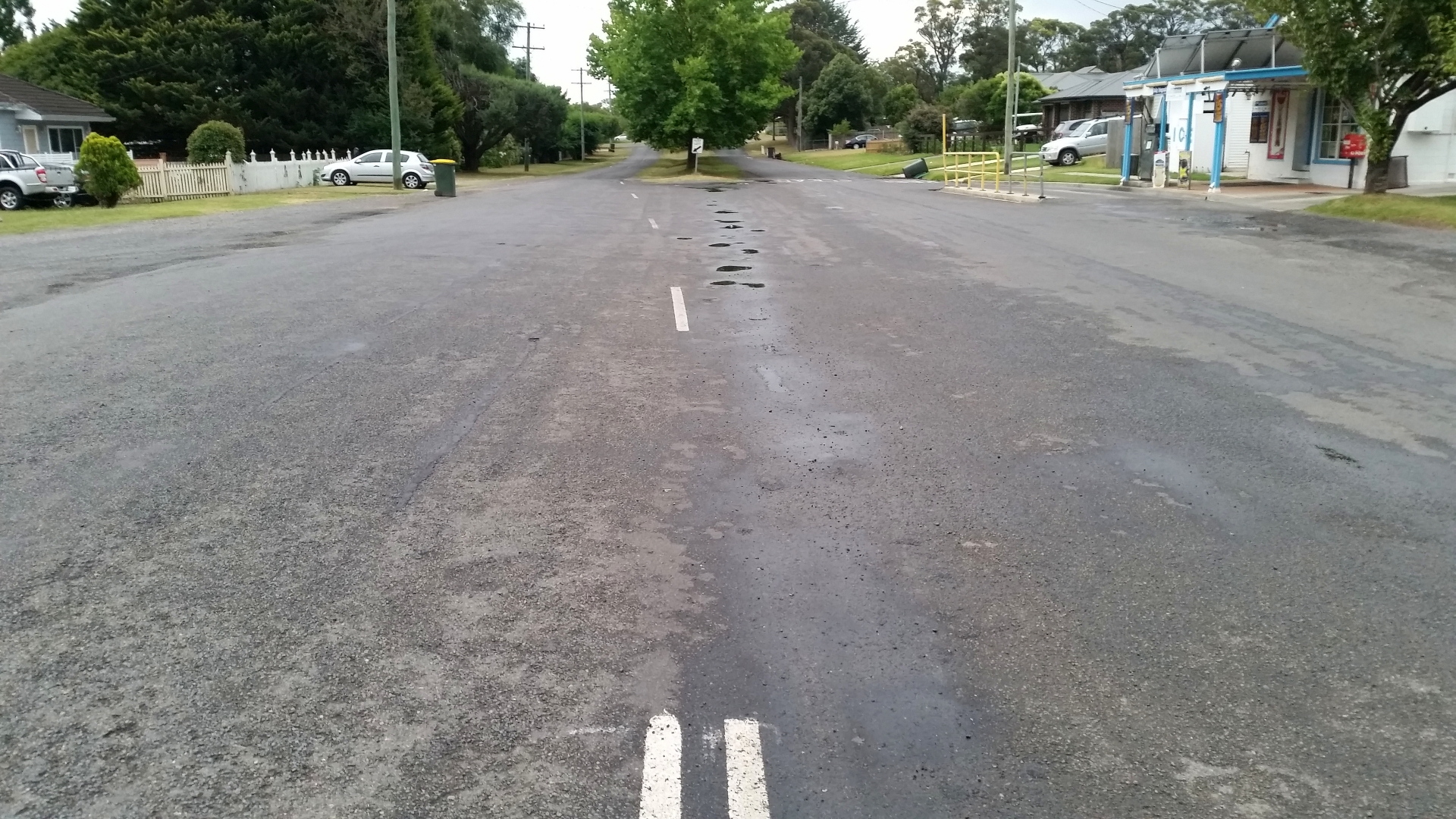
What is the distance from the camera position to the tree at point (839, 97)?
3718 inches

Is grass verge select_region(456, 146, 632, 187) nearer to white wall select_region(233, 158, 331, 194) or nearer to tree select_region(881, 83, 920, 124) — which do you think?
white wall select_region(233, 158, 331, 194)

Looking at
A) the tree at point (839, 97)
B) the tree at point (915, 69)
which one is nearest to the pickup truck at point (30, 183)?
the tree at point (839, 97)

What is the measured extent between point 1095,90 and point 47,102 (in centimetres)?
5472

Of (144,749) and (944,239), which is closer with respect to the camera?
(144,749)

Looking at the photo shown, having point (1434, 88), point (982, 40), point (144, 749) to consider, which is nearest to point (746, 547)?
point (144, 749)

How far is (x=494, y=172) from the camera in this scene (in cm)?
6488

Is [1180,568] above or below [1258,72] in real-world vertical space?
below

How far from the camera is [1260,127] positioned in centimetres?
3334

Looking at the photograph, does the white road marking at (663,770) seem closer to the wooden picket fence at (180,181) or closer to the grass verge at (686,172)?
the wooden picket fence at (180,181)

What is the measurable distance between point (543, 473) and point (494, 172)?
202ft

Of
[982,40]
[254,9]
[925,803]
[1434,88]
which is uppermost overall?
[982,40]

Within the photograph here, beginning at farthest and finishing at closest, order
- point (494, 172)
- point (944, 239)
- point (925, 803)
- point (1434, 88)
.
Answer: point (494, 172), point (1434, 88), point (944, 239), point (925, 803)

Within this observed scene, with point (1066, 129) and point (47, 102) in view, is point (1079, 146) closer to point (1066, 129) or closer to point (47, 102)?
point (1066, 129)

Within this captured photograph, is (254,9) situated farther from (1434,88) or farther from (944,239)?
(1434,88)
